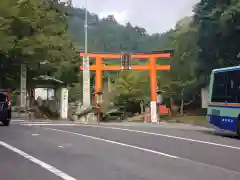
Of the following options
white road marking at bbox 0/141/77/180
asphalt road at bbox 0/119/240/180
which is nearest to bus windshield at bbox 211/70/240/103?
asphalt road at bbox 0/119/240/180

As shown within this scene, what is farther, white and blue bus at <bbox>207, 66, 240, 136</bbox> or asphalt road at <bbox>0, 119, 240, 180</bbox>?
white and blue bus at <bbox>207, 66, 240, 136</bbox>

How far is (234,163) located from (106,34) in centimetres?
8765

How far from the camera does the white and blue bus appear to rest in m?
19.3

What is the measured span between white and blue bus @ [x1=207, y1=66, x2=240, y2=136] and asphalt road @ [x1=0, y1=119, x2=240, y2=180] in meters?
2.56

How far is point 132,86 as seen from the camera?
189 ft

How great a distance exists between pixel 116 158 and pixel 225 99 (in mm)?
9127

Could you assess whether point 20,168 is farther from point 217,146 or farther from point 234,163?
point 217,146

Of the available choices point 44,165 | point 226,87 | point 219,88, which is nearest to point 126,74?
point 219,88

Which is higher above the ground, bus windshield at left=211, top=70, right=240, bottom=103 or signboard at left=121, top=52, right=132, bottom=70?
signboard at left=121, top=52, right=132, bottom=70

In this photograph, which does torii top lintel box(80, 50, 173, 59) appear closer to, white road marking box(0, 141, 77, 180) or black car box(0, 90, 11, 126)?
black car box(0, 90, 11, 126)

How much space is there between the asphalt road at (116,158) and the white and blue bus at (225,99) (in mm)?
2559

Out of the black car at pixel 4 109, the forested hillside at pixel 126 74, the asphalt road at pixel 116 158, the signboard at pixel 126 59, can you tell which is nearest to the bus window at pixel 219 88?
the asphalt road at pixel 116 158

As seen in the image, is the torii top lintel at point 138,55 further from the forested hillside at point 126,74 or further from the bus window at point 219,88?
the bus window at point 219,88

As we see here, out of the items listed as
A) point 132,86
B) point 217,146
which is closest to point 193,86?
point 132,86
